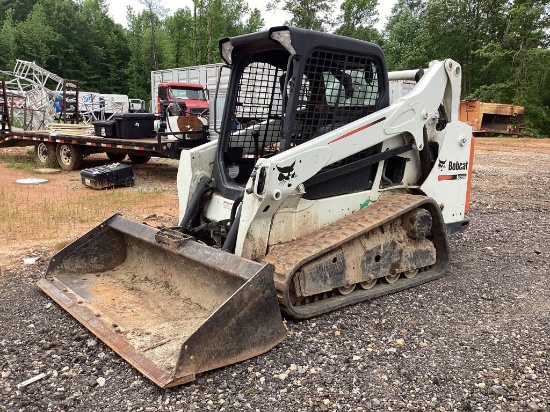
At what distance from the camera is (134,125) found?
12711mm

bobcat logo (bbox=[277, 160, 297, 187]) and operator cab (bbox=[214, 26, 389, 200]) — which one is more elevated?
operator cab (bbox=[214, 26, 389, 200])

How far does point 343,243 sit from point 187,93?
16044 millimetres

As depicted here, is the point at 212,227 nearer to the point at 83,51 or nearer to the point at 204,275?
the point at 204,275

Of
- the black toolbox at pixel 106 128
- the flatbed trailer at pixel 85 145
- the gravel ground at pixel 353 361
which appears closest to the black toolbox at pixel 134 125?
the black toolbox at pixel 106 128

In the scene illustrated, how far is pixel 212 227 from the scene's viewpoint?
439cm

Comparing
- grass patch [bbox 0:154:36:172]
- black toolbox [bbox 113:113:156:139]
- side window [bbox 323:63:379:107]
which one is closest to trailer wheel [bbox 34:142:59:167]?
grass patch [bbox 0:154:36:172]

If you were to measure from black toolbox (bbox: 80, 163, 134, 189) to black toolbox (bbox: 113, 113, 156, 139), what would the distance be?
2.01m

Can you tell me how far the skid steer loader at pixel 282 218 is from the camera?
11.1 feet

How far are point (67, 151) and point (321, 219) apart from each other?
1133 cm

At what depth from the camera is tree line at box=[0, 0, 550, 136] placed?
31703 millimetres

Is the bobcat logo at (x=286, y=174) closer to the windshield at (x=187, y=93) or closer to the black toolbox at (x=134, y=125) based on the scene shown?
the black toolbox at (x=134, y=125)

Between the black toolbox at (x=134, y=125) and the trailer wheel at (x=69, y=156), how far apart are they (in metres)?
1.55

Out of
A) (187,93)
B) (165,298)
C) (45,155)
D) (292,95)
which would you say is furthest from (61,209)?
(187,93)

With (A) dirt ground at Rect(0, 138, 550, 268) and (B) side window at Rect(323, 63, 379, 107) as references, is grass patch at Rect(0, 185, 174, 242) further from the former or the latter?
(B) side window at Rect(323, 63, 379, 107)
